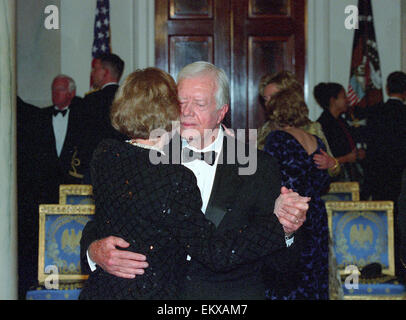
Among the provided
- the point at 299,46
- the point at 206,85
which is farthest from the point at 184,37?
the point at 206,85

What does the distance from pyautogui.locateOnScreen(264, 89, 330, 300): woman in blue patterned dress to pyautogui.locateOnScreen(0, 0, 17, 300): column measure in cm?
144

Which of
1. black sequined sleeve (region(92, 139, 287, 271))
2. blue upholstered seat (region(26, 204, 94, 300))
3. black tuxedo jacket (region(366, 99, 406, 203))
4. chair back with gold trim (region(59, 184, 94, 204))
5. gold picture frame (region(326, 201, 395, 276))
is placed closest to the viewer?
black sequined sleeve (region(92, 139, 287, 271))

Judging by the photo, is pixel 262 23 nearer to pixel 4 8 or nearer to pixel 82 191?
pixel 82 191

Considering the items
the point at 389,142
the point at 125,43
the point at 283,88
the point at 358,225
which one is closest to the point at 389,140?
the point at 389,142

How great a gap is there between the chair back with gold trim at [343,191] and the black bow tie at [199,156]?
257 cm

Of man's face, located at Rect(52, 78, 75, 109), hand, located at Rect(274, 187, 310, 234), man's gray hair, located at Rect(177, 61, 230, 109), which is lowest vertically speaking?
hand, located at Rect(274, 187, 310, 234)

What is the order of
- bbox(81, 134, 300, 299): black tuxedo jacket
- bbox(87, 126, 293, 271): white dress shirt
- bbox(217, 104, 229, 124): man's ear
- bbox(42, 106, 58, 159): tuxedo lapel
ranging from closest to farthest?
bbox(81, 134, 300, 299): black tuxedo jacket < bbox(87, 126, 293, 271): white dress shirt < bbox(217, 104, 229, 124): man's ear < bbox(42, 106, 58, 159): tuxedo lapel

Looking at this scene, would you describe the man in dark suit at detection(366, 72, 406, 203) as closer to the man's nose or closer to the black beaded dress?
the man's nose

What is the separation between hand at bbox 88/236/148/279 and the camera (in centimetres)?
181

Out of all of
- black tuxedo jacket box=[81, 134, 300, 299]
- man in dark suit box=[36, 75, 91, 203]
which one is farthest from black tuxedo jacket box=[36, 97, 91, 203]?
black tuxedo jacket box=[81, 134, 300, 299]

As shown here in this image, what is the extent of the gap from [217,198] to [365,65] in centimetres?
527

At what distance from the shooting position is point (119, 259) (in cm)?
182

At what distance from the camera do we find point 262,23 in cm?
715
